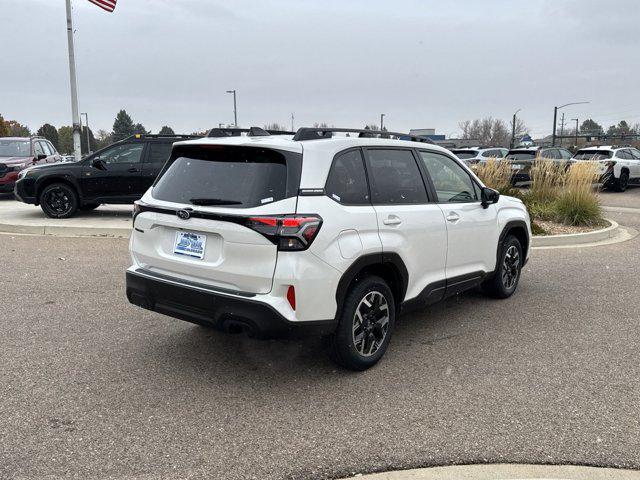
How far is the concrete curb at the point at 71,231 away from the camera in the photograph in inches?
386

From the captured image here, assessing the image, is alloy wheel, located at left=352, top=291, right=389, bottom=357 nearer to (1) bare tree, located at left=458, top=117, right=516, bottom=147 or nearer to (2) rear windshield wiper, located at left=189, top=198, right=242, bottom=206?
(2) rear windshield wiper, located at left=189, top=198, right=242, bottom=206

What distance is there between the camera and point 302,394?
12.3ft

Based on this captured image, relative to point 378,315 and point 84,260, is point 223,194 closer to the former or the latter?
point 378,315

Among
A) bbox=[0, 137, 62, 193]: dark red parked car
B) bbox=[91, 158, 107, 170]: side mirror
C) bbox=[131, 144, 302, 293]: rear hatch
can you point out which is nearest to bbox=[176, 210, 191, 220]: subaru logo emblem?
bbox=[131, 144, 302, 293]: rear hatch

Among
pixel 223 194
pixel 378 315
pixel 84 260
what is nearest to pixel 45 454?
pixel 223 194

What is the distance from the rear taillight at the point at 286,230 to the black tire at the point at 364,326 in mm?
631

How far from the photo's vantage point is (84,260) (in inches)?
305

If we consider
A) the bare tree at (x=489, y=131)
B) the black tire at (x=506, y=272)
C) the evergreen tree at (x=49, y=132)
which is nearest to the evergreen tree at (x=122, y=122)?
the evergreen tree at (x=49, y=132)

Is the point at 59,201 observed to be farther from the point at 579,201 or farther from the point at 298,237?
the point at 579,201

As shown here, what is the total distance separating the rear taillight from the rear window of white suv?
157 millimetres

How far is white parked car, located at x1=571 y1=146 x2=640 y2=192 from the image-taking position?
63.2ft

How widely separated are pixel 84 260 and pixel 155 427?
16.7 ft

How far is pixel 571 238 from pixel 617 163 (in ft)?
38.0

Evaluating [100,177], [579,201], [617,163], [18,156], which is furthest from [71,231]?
[617,163]
